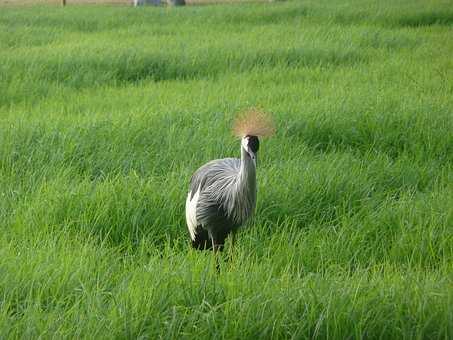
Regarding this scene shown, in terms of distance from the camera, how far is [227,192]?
9.21ft

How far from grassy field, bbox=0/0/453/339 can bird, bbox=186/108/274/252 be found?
129 mm

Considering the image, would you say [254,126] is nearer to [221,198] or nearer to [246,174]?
[246,174]

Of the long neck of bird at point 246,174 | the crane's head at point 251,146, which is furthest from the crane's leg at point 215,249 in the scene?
the crane's head at point 251,146

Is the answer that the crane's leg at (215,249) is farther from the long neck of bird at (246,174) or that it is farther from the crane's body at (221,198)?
the long neck of bird at (246,174)

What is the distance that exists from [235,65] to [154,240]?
463 cm

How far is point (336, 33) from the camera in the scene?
9922 millimetres

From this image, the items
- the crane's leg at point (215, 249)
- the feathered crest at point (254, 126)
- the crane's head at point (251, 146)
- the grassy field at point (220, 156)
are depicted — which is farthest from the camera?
the crane's leg at point (215, 249)

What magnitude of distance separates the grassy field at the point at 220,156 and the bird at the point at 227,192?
0.13 metres

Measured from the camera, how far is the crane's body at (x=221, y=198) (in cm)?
267

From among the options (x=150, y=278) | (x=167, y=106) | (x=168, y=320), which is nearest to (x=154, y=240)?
(x=150, y=278)

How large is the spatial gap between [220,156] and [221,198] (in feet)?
5.39

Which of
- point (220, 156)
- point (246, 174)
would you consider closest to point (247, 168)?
point (246, 174)

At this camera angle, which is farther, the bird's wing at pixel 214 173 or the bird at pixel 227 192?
the bird's wing at pixel 214 173

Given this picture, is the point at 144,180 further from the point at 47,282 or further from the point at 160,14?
the point at 160,14
